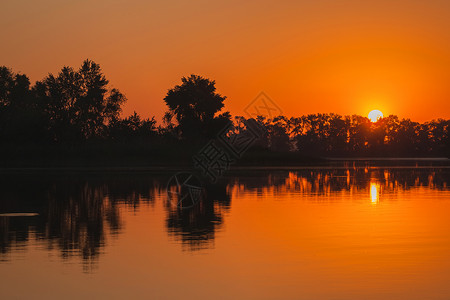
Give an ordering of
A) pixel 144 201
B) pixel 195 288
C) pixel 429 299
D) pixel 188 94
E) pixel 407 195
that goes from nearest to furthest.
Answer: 1. pixel 429 299
2. pixel 195 288
3. pixel 144 201
4. pixel 407 195
5. pixel 188 94

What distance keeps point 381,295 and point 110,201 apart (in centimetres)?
2316

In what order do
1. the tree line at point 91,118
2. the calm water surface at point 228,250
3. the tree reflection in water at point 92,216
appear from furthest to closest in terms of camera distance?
the tree line at point 91,118, the tree reflection in water at point 92,216, the calm water surface at point 228,250

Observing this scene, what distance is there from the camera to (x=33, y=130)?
106 metres

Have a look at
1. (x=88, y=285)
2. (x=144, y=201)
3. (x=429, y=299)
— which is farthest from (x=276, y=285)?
(x=144, y=201)

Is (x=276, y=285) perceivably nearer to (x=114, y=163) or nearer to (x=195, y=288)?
(x=195, y=288)

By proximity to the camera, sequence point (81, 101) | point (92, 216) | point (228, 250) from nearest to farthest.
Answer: point (228, 250) < point (92, 216) < point (81, 101)

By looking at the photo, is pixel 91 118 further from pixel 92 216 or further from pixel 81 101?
pixel 92 216

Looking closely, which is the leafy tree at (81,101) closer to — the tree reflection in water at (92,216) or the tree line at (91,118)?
the tree line at (91,118)

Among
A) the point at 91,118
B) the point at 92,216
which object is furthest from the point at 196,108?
the point at 92,216

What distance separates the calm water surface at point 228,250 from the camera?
1331 centimetres

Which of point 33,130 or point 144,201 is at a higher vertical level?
point 33,130

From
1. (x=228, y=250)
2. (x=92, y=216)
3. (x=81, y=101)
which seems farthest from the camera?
(x=81, y=101)

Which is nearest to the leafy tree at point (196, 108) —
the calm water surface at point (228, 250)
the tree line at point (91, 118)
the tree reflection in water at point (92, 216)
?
the tree line at point (91, 118)

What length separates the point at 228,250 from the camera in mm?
17906
